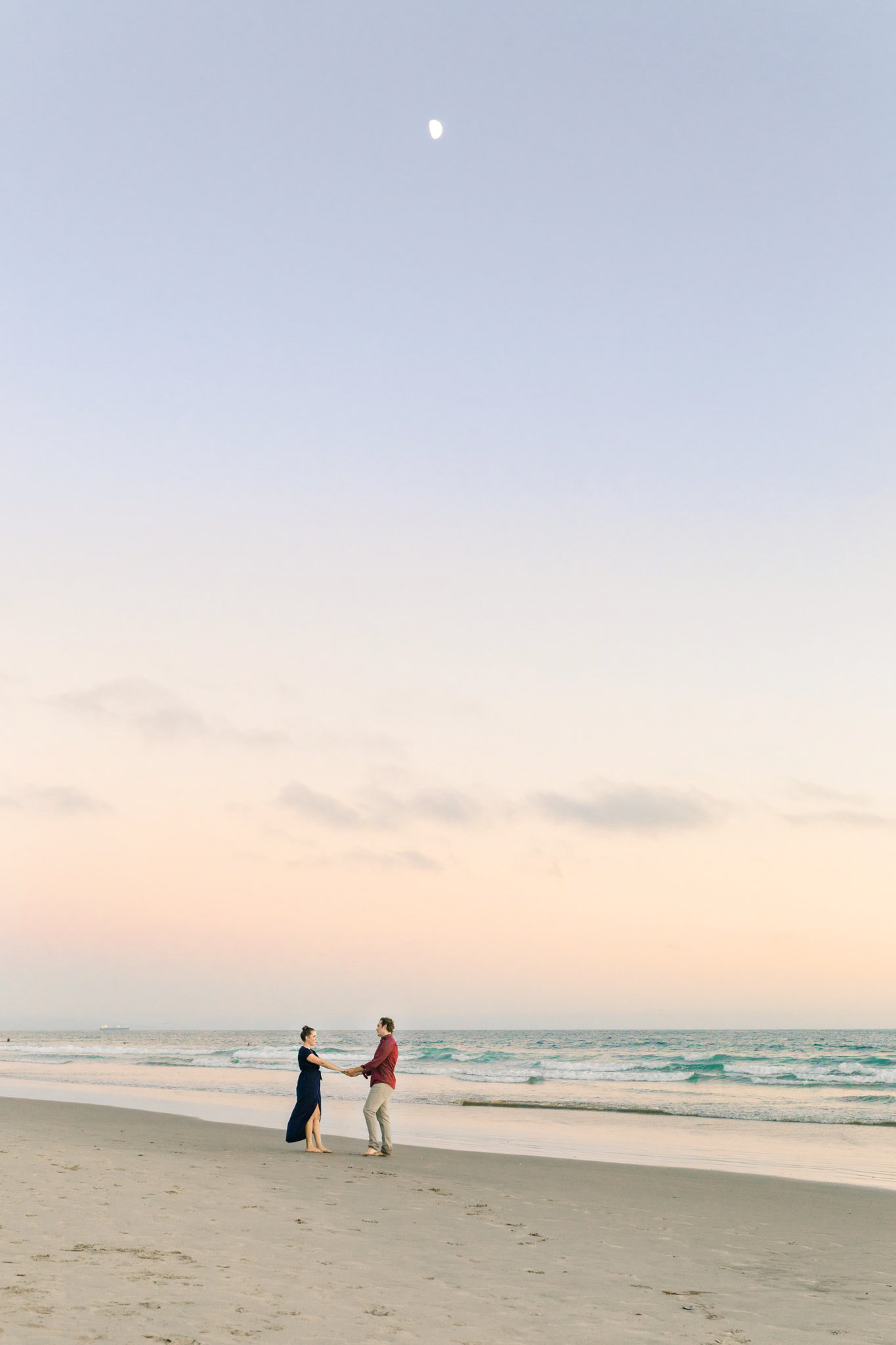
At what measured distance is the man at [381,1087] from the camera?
1474 centimetres

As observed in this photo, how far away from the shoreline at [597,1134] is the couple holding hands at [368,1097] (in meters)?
2.38

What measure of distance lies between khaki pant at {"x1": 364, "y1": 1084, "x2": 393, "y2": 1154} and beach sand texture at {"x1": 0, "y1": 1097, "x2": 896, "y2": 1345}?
368mm

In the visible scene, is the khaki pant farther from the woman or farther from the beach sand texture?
the woman

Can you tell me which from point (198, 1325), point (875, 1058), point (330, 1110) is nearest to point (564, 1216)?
point (198, 1325)

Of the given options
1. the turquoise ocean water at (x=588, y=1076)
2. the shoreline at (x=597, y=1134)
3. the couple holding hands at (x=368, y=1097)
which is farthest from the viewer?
the turquoise ocean water at (x=588, y=1076)

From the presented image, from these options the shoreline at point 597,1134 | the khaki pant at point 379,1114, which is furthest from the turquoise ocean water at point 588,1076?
the khaki pant at point 379,1114

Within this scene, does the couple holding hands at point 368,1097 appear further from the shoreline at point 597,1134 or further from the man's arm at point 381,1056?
the shoreline at point 597,1134

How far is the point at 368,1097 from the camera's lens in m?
14.9

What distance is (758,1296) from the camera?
294 inches

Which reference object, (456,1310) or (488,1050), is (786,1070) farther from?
(456,1310)

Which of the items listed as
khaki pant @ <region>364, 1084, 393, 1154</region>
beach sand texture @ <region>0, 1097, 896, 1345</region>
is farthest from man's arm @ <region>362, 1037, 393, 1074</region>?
beach sand texture @ <region>0, 1097, 896, 1345</region>

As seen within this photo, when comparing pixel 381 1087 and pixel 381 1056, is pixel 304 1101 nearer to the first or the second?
pixel 381 1087

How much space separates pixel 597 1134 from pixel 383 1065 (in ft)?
26.2

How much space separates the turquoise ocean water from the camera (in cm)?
2872
